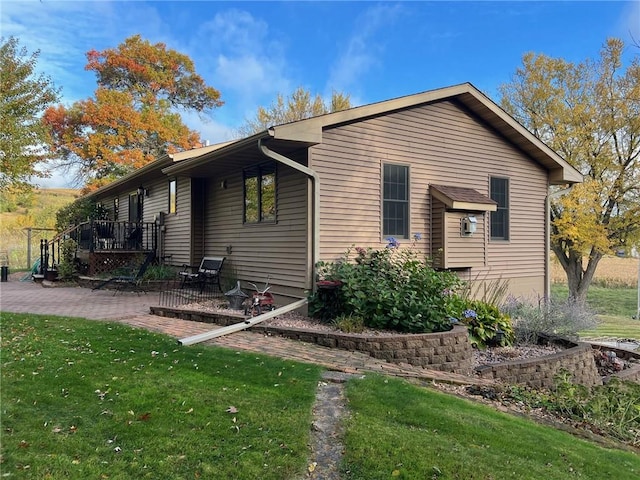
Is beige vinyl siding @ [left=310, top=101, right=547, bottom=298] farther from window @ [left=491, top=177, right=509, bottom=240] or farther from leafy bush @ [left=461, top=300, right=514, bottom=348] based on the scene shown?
leafy bush @ [left=461, top=300, right=514, bottom=348]

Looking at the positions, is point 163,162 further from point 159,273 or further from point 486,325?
point 486,325

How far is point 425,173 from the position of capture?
9.81m

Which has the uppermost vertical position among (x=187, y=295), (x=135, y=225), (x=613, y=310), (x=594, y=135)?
(x=594, y=135)

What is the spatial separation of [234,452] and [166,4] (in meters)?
9.24

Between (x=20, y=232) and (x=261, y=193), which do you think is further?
(x=20, y=232)

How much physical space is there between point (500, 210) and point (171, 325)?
317 inches

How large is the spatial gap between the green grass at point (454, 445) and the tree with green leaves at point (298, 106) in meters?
23.1

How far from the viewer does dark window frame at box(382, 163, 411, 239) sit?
926 centimetres

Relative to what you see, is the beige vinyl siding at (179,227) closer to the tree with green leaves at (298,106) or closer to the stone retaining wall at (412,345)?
the stone retaining wall at (412,345)

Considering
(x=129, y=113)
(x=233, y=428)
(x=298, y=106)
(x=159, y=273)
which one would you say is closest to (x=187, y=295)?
(x=159, y=273)

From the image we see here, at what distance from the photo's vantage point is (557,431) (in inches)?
170

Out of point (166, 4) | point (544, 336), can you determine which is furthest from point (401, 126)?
point (166, 4)

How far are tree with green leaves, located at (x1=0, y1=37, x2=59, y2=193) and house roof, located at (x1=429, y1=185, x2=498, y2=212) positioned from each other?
11.1 metres

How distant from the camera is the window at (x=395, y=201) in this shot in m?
9.27
